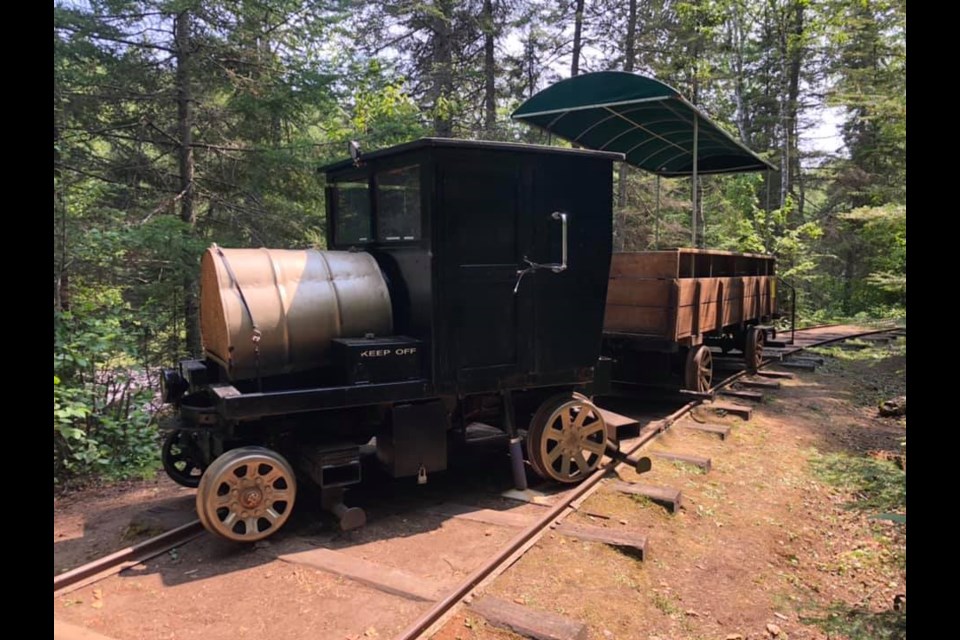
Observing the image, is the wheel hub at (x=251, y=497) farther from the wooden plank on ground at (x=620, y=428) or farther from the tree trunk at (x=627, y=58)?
the tree trunk at (x=627, y=58)

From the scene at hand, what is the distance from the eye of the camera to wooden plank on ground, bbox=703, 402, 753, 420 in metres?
8.35

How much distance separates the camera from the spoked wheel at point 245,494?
3.96 metres

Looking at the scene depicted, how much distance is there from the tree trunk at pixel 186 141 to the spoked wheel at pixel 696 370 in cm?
755

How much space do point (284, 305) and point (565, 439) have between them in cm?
274

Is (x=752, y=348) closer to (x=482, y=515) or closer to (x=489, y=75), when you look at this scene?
(x=482, y=515)

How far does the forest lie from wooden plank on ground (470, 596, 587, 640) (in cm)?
408

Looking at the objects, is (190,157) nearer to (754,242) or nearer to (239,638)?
(239,638)

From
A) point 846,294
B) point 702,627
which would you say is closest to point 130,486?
point 702,627

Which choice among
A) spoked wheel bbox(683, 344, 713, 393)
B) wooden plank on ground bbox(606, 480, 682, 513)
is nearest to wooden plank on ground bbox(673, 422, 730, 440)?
spoked wheel bbox(683, 344, 713, 393)

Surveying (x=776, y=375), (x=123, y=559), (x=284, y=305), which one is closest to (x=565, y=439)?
(x=284, y=305)

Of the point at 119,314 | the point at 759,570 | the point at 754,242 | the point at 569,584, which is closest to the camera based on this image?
the point at 569,584

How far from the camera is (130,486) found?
5.80 meters

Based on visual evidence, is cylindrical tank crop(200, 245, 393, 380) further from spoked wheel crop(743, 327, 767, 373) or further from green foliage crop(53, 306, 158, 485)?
spoked wheel crop(743, 327, 767, 373)
